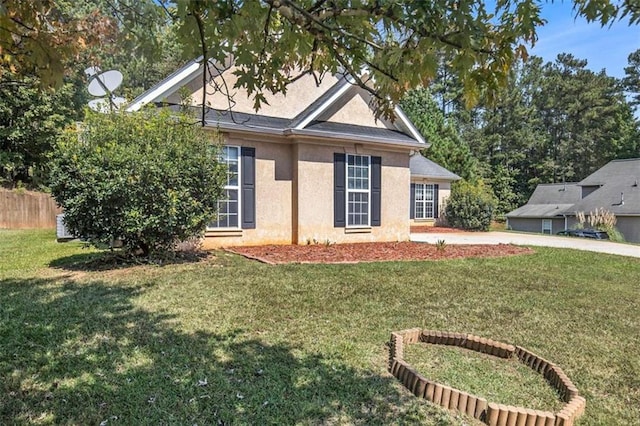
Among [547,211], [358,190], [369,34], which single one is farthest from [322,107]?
[547,211]

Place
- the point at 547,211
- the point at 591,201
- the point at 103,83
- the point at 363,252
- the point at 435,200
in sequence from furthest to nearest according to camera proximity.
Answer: the point at 547,211 → the point at 591,201 → the point at 435,200 → the point at 363,252 → the point at 103,83

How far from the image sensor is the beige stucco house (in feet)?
36.4

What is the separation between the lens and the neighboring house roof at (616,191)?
2927 centimetres

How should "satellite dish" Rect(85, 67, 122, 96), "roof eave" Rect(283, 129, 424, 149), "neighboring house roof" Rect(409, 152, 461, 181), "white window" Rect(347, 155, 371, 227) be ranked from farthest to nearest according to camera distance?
"neighboring house roof" Rect(409, 152, 461, 181), "white window" Rect(347, 155, 371, 227), "roof eave" Rect(283, 129, 424, 149), "satellite dish" Rect(85, 67, 122, 96)

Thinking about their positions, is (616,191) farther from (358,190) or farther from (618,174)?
(358,190)

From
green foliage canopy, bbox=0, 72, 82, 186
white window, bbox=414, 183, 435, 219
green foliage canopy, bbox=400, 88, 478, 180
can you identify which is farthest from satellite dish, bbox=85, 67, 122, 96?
green foliage canopy, bbox=400, 88, 478, 180

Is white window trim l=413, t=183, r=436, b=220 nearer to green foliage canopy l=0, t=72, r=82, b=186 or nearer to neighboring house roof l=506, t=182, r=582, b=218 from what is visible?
neighboring house roof l=506, t=182, r=582, b=218

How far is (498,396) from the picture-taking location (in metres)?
3.48

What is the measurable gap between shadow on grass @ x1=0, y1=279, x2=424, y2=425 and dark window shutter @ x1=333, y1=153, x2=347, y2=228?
764cm

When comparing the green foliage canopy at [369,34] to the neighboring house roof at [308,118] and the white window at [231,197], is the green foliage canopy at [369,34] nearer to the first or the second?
the neighboring house roof at [308,118]

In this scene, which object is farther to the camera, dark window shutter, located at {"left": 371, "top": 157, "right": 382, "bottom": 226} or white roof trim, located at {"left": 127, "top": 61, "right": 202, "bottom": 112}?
dark window shutter, located at {"left": 371, "top": 157, "right": 382, "bottom": 226}

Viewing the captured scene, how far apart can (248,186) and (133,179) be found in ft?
13.1

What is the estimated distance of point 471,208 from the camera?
873 inches

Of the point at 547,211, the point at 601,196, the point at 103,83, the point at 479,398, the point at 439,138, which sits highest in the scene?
the point at 439,138
